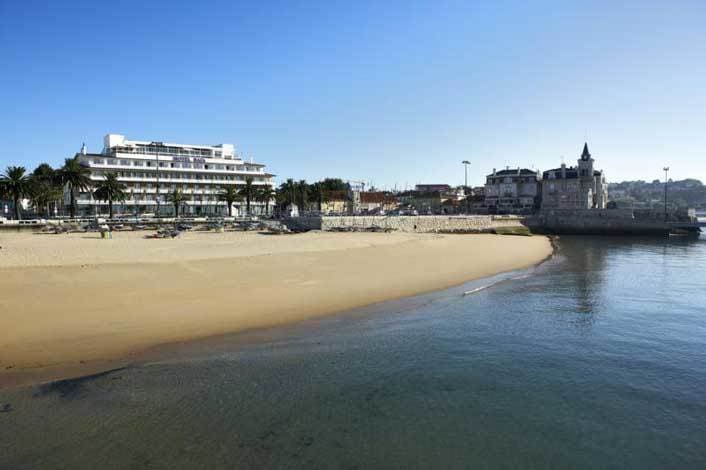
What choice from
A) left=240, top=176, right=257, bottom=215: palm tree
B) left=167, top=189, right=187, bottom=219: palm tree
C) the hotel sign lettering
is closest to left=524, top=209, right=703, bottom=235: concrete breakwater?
left=240, top=176, right=257, bottom=215: palm tree

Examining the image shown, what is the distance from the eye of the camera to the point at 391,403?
1134 cm

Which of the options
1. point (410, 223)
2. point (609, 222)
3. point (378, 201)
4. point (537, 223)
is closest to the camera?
point (410, 223)

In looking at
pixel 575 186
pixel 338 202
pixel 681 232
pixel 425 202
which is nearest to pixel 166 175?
pixel 338 202

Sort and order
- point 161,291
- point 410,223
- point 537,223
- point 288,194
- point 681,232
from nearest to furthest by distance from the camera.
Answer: point 161,291 < point 410,223 < point 681,232 < point 537,223 < point 288,194

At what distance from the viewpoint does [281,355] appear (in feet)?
47.0

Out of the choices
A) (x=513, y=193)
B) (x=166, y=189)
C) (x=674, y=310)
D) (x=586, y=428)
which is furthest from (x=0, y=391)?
(x=513, y=193)

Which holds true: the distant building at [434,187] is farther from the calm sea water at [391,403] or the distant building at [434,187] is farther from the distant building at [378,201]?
the calm sea water at [391,403]

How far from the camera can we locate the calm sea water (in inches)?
354

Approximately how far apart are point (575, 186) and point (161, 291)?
121 meters

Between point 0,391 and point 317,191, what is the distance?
11295 cm

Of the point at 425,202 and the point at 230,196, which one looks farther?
the point at 425,202

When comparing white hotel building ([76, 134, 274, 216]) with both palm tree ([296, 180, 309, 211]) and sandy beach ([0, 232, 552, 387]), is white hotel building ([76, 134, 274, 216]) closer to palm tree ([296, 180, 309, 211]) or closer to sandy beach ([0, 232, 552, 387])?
palm tree ([296, 180, 309, 211])

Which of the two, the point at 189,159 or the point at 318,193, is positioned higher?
the point at 189,159

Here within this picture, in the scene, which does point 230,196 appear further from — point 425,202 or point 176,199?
point 425,202
